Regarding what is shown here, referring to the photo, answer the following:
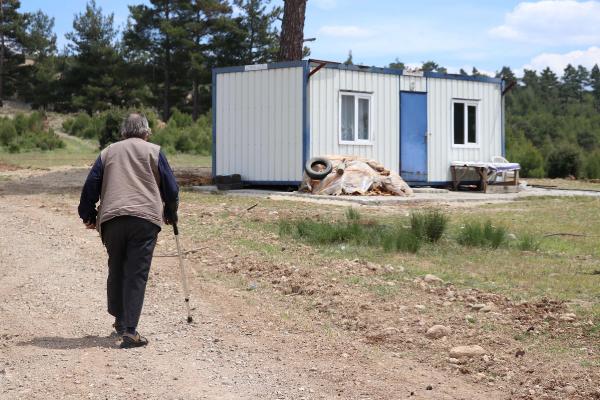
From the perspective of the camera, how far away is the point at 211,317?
24.6 feet

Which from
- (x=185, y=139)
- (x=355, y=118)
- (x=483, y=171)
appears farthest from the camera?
(x=185, y=139)

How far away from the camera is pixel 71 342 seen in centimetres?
649

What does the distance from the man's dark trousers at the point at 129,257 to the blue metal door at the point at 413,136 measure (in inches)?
595

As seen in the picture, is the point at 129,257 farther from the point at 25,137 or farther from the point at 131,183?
the point at 25,137

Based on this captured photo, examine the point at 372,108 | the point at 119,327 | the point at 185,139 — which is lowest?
the point at 119,327

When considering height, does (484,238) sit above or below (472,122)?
below

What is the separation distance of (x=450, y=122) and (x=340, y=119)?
347cm

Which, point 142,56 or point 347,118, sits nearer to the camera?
point 347,118

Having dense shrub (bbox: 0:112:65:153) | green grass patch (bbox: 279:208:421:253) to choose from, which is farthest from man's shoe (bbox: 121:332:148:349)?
dense shrub (bbox: 0:112:65:153)

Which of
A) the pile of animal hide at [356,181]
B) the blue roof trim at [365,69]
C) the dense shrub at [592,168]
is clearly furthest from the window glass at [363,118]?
the dense shrub at [592,168]

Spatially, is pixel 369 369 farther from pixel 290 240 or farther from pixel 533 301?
pixel 290 240

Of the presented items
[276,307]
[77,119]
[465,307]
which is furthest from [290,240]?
[77,119]

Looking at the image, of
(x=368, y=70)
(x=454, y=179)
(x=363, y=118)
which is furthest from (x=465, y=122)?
(x=368, y=70)

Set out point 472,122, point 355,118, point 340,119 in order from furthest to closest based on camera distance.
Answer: point 472,122 → point 355,118 → point 340,119
